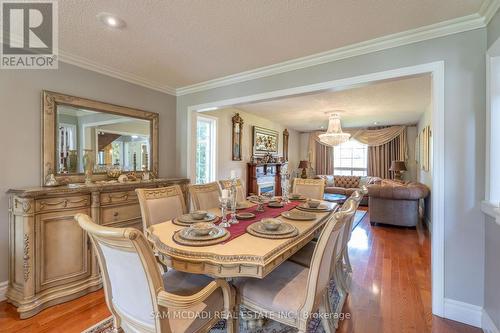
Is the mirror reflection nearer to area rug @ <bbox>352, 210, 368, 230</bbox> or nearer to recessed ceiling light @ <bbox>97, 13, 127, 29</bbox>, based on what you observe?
recessed ceiling light @ <bbox>97, 13, 127, 29</bbox>

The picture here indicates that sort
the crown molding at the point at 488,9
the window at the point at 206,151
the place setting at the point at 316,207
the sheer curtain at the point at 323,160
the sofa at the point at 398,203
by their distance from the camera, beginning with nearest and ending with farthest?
the crown molding at the point at 488,9 < the place setting at the point at 316,207 < the sofa at the point at 398,203 < the window at the point at 206,151 < the sheer curtain at the point at 323,160

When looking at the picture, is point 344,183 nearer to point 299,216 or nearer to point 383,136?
point 383,136

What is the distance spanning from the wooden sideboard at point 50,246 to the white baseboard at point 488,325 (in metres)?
3.25

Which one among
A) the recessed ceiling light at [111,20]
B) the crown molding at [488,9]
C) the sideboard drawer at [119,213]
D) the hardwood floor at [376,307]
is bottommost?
the hardwood floor at [376,307]

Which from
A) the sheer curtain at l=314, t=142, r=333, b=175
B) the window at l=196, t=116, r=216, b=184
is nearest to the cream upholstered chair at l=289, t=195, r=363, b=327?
the window at l=196, t=116, r=216, b=184

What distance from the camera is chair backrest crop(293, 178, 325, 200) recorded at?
10.6ft

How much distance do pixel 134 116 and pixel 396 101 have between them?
444cm

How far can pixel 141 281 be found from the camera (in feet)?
3.35

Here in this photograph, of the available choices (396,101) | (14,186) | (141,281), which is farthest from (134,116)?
(396,101)

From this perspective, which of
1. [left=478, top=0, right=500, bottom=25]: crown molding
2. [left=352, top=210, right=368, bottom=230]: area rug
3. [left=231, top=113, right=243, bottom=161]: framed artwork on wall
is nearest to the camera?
[left=478, top=0, right=500, bottom=25]: crown molding

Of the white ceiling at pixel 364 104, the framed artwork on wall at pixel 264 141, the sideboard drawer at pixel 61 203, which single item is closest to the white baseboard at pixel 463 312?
the white ceiling at pixel 364 104

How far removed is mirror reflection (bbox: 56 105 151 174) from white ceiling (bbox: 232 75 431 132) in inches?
62.2

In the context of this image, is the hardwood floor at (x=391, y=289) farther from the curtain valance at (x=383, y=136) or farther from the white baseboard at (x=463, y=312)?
the curtain valance at (x=383, y=136)

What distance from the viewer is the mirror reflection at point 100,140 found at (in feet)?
8.16
